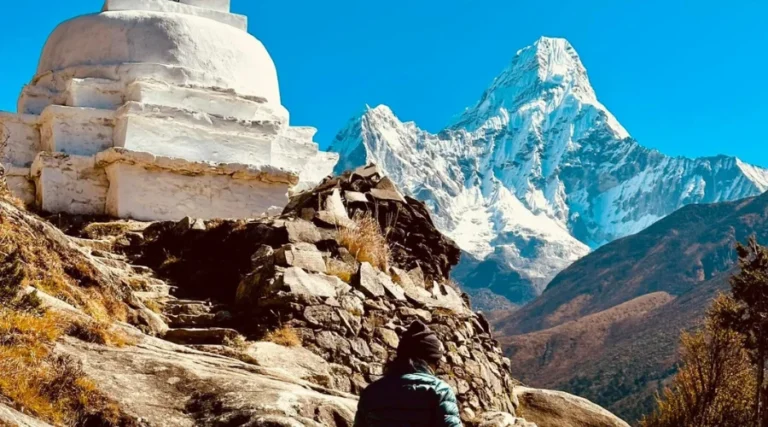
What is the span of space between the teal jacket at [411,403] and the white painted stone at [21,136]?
14806 mm

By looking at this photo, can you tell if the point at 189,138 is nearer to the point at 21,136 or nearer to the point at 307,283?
the point at 21,136

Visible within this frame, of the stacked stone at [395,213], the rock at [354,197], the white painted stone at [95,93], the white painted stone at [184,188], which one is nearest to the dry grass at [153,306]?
the stacked stone at [395,213]

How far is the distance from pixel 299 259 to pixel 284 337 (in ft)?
5.84

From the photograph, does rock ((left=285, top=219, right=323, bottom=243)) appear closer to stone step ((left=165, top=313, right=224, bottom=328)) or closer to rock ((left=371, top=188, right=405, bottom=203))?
stone step ((left=165, top=313, right=224, bottom=328))

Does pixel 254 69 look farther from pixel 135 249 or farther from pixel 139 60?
pixel 135 249

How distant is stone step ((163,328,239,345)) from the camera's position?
10.9 metres

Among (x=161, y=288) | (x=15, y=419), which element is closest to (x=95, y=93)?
(x=161, y=288)

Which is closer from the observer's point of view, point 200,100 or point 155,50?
point 200,100

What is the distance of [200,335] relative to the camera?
10969mm

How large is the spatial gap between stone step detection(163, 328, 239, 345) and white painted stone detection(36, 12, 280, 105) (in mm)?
9817

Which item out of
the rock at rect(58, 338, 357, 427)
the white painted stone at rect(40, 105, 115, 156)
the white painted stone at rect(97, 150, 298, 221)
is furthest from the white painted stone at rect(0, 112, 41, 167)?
the rock at rect(58, 338, 357, 427)

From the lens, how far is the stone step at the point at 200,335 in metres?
10.9

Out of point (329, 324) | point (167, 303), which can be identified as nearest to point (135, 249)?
point (167, 303)

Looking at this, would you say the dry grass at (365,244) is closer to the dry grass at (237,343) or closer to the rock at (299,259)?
the rock at (299,259)
